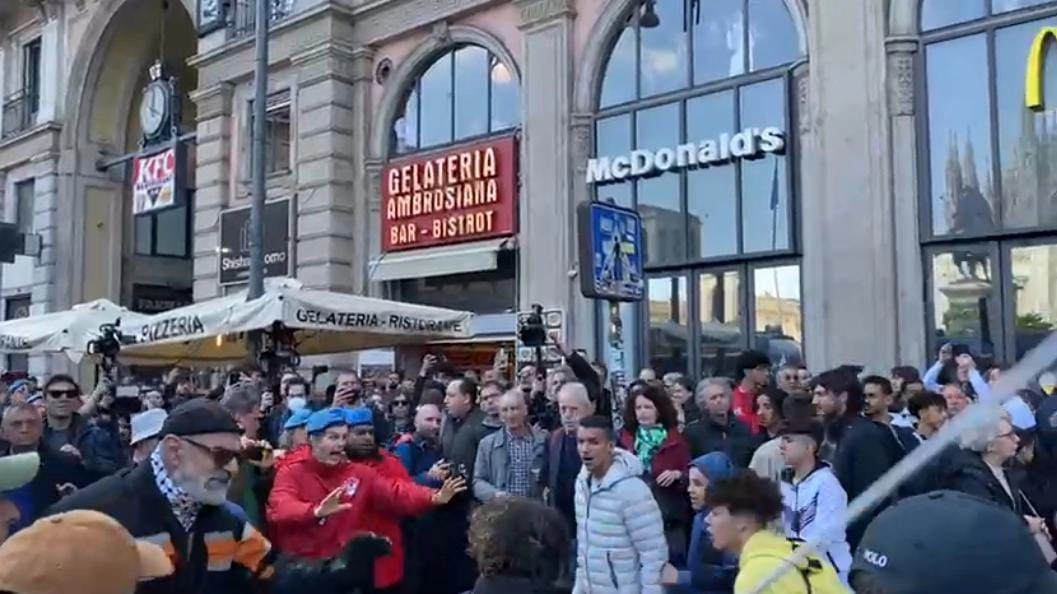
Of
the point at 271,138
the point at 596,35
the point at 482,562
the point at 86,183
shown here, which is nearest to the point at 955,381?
the point at 482,562

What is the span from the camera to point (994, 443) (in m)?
5.66

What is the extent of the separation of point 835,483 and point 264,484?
2.97m

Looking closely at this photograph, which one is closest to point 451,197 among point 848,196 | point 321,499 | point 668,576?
point 848,196

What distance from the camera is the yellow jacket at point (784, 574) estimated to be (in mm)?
3496

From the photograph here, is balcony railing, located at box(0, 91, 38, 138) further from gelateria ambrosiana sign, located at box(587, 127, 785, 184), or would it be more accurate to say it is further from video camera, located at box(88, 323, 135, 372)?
gelateria ambrosiana sign, located at box(587, 127, 785, 184)

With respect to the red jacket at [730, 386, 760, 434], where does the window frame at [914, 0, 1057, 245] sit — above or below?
above

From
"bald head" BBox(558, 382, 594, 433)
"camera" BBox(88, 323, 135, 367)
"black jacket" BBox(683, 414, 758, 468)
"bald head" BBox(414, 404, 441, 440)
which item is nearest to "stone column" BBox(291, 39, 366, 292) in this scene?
"camera" BBox(88, 323, 135, 367)

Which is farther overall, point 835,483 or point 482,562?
point 835,483

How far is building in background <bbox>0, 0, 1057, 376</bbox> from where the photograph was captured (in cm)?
1316

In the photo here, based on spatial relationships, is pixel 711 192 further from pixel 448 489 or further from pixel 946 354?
pixel 448 489

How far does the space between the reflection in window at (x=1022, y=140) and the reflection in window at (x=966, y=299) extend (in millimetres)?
605

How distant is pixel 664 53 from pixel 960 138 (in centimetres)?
483

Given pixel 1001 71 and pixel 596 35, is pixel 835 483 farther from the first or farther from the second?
pixel 596 35

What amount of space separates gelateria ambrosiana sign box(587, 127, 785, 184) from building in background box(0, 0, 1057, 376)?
0.13 feet
